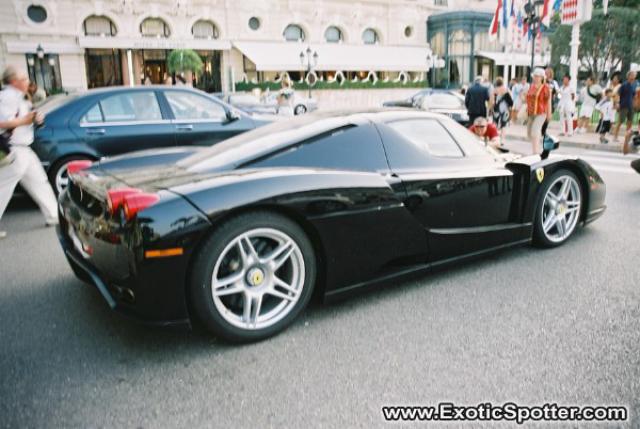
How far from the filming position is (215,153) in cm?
356

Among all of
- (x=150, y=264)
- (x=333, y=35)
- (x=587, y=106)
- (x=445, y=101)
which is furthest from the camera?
(x=333, y=35)

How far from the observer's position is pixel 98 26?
3294 centimetres

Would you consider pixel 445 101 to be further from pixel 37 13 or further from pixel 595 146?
pixel 37 13

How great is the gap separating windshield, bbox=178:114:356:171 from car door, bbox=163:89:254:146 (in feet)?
12.2

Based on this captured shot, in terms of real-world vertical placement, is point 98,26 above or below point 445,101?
above

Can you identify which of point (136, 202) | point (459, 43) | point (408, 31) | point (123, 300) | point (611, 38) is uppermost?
point (408, 31)

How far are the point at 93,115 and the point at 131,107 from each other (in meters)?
0.50

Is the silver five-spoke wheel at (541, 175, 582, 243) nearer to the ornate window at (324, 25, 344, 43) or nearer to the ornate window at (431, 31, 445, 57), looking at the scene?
the ornate window at (324, 25, 344, 43)

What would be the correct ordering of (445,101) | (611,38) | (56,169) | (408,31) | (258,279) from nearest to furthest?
(258,279) < (56,169) < (445,101) < (611,38) < (408,31)

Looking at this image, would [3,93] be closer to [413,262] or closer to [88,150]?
[88,150]

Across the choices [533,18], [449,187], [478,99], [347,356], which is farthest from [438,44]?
[347,356]

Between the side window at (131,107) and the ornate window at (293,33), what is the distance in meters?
34.7

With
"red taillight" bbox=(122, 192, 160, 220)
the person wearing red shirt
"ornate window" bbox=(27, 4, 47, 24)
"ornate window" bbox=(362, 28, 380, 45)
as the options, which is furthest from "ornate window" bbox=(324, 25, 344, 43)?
"red taillight" bbox=(122, 192, 160, 220)

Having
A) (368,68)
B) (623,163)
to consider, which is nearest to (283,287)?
(623,163)
